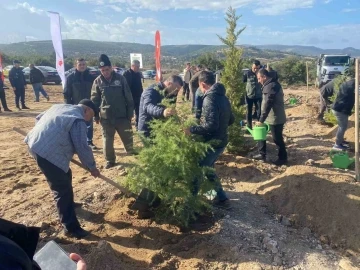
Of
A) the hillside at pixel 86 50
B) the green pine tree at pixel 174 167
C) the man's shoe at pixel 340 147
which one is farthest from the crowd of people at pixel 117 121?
the hillside at pixel 86 50

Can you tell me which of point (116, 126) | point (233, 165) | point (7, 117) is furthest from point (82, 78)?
point (7, 117)

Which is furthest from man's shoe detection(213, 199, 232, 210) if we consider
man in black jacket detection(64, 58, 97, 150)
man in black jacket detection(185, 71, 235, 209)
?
man in black jacket detection(64, 58, 97, 150)

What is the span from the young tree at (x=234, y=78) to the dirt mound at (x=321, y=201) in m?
1.87

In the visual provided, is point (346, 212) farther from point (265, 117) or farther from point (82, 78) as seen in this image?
point (82, 78)

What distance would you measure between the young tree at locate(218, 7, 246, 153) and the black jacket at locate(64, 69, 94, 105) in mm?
2953

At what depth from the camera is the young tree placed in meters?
Result: 6.99

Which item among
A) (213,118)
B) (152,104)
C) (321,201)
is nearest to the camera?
(213,118)

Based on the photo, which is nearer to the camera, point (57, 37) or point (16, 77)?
point (57, 37)

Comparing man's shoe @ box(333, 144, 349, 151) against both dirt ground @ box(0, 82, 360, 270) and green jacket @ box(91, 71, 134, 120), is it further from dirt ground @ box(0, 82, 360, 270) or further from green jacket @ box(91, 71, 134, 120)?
green jacket @ box(91, 71, 134, 120)

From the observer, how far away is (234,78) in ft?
24.3

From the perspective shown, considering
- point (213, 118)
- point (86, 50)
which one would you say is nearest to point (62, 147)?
point (213, 118)

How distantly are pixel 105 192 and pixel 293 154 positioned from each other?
4096mm

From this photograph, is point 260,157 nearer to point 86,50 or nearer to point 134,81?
point 134,81

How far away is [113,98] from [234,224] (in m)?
3.03
